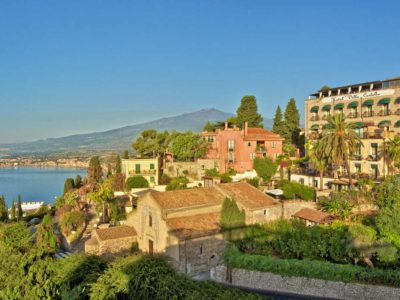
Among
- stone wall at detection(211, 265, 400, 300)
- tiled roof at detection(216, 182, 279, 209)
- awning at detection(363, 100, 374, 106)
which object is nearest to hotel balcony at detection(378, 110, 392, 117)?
awning at detection(363, 100, 374, 106)

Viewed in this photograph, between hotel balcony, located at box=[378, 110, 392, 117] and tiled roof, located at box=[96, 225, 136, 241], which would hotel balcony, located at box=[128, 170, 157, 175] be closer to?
tiled roof, located at box=[96, 225, 136, 241]

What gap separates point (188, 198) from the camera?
28.8 m

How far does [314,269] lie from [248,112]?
144 feet

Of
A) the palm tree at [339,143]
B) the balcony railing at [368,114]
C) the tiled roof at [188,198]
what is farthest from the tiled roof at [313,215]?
the balcony railing at [368,114]

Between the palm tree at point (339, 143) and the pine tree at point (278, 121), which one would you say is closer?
the palm tree at point (339, 143)

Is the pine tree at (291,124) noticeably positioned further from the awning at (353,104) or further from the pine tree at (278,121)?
the awning at (353,104)

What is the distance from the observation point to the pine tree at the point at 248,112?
2473 inches

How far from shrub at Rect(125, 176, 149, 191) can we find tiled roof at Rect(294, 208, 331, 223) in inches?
843

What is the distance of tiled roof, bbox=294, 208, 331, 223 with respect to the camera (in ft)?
93.5

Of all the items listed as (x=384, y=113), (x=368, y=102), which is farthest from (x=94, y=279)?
(x=368, y=102)

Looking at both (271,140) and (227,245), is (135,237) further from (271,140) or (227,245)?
(271,140)

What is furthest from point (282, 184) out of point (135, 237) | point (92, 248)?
point (92, 248)

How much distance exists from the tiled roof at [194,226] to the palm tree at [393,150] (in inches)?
772

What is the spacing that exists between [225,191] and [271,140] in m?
23.5
